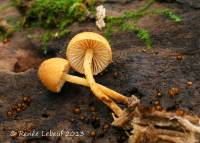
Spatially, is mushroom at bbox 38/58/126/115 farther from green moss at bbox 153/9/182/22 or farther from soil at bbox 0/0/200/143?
green moss at bbox 153/9/182/22

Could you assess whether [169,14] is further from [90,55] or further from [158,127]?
[158,127]

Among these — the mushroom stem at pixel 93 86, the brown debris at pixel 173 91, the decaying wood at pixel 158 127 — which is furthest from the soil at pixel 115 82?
the decaying wood at pixel 158 127

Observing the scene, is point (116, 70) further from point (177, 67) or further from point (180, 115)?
point (180, 115)

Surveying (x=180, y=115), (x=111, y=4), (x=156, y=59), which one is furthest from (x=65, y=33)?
(x=180, y=115)

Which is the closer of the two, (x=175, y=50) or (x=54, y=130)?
(x=54, y=130)

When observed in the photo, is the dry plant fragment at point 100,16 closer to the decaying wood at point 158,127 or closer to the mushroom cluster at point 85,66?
the mushroom cluster at point 85,66

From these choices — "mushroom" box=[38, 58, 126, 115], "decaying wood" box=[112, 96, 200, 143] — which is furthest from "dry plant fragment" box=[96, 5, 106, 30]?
"decaying wood" box=[112, 96, 200, 143]

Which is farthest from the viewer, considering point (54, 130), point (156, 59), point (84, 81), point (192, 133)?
point (156, 59)
